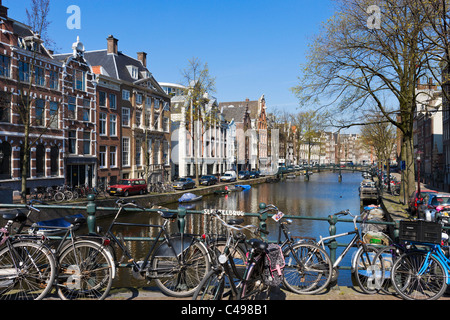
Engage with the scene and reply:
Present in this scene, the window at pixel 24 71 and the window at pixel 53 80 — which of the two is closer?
the window at pixel 24 71

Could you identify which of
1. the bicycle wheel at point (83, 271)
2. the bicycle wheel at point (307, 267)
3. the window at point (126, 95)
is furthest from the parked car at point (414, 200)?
the window at point (126, 95)

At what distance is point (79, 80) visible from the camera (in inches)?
1309

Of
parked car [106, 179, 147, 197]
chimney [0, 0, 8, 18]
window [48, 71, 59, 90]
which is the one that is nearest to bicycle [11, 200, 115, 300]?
parked car [106, 179, 147, 197]

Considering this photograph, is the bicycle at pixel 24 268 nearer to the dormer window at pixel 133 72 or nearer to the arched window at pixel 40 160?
the arched window at pixel 40 160

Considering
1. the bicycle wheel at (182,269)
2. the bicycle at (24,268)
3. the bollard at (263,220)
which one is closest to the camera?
the bicycle at (24,268)

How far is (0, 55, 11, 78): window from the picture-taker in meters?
25.6

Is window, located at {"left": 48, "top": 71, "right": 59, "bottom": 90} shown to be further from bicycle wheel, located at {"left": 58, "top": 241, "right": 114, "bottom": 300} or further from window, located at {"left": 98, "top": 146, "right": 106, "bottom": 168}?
bicycle wheel, located at {"left": 58, "top": 241, "right": 114, "bottom": 300}

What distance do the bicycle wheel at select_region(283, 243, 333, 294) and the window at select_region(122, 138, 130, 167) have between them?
35714mm

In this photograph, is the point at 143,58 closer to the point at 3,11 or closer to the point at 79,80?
the point at 79,80

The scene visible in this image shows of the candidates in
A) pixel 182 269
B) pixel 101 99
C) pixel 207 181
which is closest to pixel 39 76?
pixel 101 99

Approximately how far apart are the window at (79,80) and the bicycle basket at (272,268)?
105 ft

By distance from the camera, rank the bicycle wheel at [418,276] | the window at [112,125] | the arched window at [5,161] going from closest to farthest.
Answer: the bicycle wheel at [418,276]
the arched window at [5,161]
the window at [112,125]

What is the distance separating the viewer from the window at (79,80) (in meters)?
32.8

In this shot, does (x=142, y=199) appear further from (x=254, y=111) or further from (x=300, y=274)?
(x=254, y=111)
